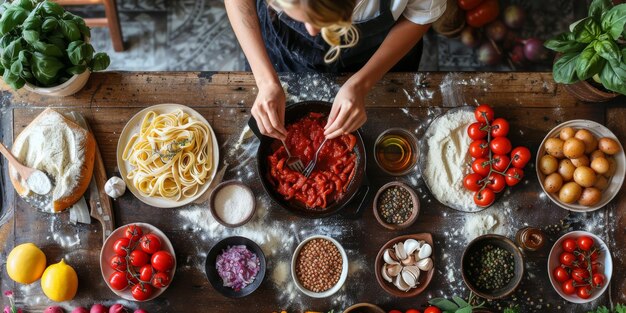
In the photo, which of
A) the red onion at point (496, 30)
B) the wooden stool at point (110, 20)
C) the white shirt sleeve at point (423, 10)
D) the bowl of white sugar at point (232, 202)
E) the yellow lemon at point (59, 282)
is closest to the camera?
the white shirt sleeve at point (423, 10)

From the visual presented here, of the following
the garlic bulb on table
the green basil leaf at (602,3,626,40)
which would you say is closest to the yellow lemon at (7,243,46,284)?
the garlic bulb on table

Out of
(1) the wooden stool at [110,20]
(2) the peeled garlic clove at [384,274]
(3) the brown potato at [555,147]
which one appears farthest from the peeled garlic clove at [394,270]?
(1) the wooden stool at [110,20]

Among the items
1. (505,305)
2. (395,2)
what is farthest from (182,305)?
(395,2)

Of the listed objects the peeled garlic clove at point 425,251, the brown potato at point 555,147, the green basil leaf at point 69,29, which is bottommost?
the peeled garlic clove at point 425,251

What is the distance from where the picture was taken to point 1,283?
237 cm

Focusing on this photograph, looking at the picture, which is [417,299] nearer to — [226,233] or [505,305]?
[505,305]

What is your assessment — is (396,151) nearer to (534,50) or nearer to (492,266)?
(492,266)

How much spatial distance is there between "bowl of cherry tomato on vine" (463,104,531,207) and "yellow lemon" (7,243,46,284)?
1.96 meters

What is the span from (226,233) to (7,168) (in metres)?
1.09

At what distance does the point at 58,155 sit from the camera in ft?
7.56

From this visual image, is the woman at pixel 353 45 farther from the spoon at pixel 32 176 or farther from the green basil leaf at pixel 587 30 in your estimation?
the spoon at pixel 32 176

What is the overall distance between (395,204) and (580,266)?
0.88m

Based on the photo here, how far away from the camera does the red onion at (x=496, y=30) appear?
3.30m

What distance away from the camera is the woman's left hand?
2.08 meters
